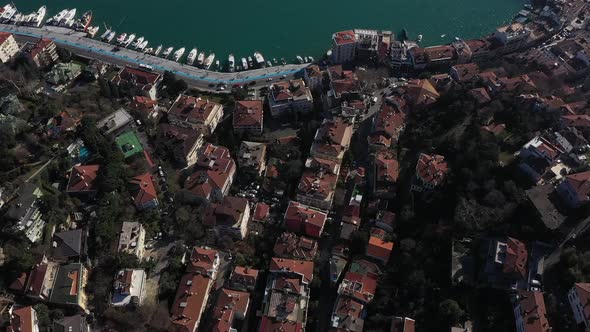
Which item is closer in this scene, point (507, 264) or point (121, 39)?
point (507, 264)

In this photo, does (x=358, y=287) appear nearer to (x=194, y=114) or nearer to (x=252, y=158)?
(x=252, y=158)

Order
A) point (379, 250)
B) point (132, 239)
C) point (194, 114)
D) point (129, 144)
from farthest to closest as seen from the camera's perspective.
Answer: point (194, 114) < point (129, 144) < point (379, 250) < point (132, 239)

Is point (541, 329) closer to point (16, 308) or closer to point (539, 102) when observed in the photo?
point (539, 102)

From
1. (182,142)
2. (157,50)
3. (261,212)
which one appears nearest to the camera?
(261,212)

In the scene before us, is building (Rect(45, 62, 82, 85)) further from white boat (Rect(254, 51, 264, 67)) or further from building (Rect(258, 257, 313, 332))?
building (Rect(258, 257, 313, 332))

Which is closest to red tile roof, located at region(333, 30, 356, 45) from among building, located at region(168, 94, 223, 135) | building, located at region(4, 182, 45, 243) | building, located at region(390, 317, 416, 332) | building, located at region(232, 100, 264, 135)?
building, located at region(232, 100, 264, 135)

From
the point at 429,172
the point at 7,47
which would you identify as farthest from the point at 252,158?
the point at 7,47

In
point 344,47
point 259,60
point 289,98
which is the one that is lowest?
point 289,98

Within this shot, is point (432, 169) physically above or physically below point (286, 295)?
above
